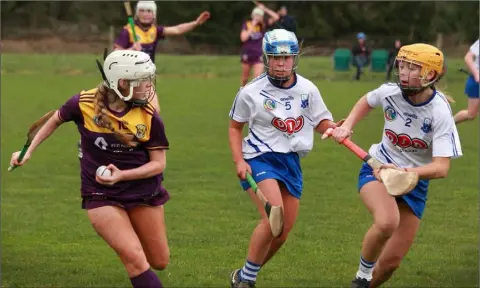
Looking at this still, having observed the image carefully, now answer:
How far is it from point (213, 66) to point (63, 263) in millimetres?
26621

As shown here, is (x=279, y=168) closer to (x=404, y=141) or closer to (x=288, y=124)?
(x=288, y=124)

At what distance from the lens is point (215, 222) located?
9.03 meters

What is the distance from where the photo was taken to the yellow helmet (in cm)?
599

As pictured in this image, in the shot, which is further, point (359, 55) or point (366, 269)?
point (359, 55)

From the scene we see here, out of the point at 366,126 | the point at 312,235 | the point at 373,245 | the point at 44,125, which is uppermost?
the point at 44,125

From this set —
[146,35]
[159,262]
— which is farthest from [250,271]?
[146,35]

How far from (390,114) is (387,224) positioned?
0.79m

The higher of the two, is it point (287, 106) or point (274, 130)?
point (287, 106)

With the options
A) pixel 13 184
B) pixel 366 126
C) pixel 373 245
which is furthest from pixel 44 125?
pixel 366 126

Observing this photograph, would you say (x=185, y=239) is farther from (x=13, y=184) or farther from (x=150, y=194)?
(x=13, y=184)

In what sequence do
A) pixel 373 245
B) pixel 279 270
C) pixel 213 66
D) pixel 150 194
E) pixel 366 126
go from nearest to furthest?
pixel 150 194 < pixel 373 245 < pixel 279 270 < pixel 366 126 < pixel 213 66

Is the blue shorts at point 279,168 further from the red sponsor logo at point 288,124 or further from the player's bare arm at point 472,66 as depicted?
the player's bare arm at point 472,66

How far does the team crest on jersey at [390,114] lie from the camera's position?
625 cm

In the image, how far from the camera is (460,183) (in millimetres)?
11484
